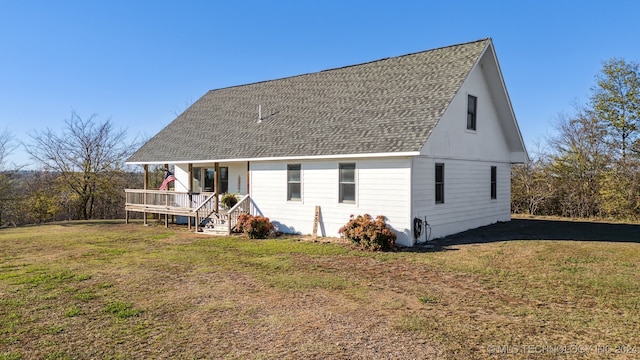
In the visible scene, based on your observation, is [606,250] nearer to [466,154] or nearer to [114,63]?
[466,154]

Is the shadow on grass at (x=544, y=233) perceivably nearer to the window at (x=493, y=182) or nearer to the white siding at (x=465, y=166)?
the white siding at (x=465, y=166)

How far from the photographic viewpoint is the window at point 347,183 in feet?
44.6

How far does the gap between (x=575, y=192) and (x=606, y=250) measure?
40.1 ft

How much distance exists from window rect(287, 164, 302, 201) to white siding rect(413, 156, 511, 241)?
4.80 m

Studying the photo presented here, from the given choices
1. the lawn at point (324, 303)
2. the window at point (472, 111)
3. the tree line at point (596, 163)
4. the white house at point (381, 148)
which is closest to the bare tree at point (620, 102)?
the tree line at point (596, 163)

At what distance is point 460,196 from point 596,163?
38.0 ft

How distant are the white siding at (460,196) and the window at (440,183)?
0.14 meters

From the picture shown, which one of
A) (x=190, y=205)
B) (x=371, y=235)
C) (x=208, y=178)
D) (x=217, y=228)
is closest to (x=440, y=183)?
(x=371, y=235)

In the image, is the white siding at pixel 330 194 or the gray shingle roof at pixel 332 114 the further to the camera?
the gray shingle roof at pixel 332 114

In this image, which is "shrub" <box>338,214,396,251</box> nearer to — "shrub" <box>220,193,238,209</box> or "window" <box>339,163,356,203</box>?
"window" <box>339,163,356,203</box>

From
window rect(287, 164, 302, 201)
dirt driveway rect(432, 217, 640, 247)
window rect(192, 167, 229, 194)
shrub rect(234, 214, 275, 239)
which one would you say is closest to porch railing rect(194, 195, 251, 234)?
shrub rect(234, 214, 275, 239)

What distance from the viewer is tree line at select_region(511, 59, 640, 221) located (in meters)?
20.0

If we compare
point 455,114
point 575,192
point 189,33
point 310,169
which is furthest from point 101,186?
point 575,192

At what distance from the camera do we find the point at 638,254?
10.6 meters
